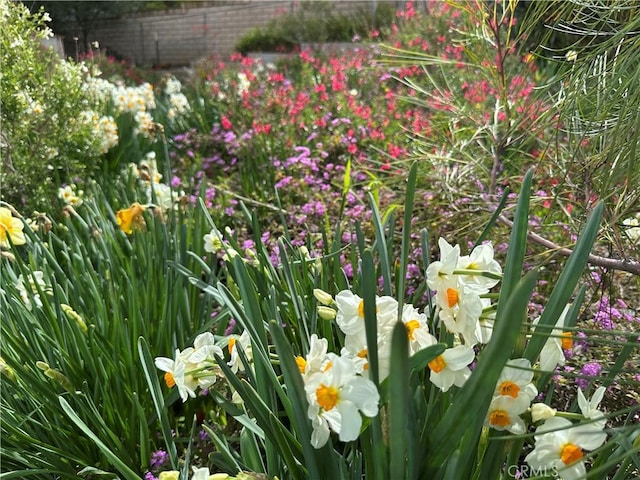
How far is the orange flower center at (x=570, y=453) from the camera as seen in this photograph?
23.5 inches

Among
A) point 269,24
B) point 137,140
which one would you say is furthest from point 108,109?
point 269,24

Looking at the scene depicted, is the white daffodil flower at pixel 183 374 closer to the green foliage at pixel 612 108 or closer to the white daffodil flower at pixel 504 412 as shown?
the white daffodil flower at pixel 504 412

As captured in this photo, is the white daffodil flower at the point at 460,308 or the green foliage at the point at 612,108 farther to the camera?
the green foliage at the point at 612,108

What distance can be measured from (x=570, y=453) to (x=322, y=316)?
33 cm

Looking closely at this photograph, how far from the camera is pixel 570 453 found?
1.96 feet

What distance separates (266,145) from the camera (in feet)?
9.98

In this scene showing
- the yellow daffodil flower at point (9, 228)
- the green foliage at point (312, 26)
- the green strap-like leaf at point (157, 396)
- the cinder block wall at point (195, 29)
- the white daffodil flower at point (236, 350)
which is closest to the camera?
the white daffodil flower at point (236, 350)

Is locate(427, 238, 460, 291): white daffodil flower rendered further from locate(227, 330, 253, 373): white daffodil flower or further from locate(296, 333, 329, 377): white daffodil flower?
locate(227, 330, 253, 373): white daffodil flower

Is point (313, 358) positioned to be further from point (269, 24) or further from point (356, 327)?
point (269, 24)

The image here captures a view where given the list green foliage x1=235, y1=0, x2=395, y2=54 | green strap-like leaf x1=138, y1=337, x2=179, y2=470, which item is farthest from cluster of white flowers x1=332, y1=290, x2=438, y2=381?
green foliage x1=235, y1=0, x2=395, y2=54

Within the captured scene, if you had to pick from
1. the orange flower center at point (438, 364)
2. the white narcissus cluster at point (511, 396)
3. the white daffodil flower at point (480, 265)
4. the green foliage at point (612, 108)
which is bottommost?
the white narcissus cluster at point (511, 396)

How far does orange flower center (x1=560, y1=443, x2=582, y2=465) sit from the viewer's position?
1.96 ft

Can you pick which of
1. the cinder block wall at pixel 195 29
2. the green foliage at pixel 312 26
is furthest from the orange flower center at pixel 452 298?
the cinder block wall at pixel 195 29

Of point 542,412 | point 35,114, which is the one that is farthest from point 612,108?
point 35,114
